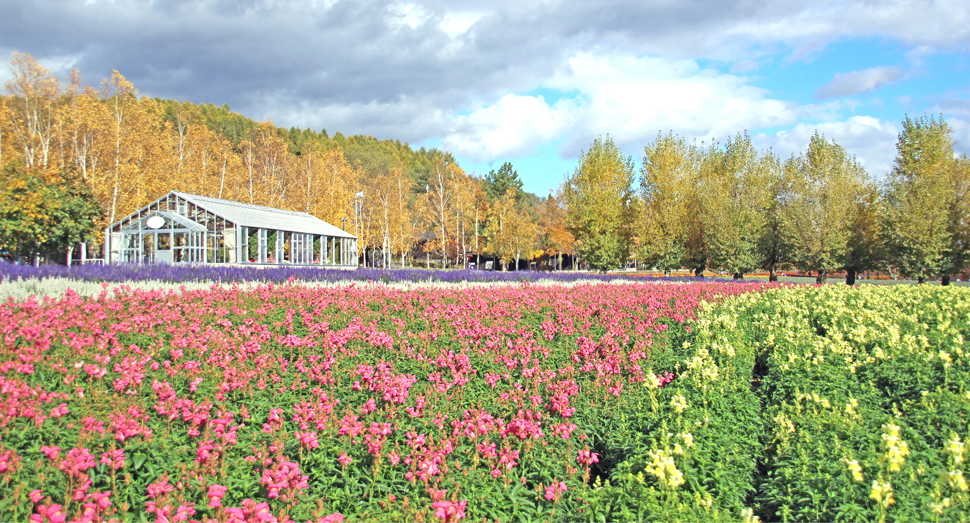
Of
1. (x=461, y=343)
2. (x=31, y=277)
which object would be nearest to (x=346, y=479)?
(x=461, y=343)

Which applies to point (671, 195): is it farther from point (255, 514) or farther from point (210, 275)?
point (255, 514)

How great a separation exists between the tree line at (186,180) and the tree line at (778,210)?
1647cm

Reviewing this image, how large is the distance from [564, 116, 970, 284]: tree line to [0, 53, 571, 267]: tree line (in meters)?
16.5

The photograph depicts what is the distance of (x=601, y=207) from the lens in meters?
30.9

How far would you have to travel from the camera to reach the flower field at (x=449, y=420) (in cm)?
328

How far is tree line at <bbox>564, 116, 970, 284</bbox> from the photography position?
25859 millimetres

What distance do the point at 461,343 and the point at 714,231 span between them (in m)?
26.7

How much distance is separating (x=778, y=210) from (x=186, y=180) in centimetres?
4215

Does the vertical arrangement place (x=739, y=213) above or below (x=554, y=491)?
above

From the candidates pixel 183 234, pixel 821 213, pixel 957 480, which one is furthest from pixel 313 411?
pixel 821 213

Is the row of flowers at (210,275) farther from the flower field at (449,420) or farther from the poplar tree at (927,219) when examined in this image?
the poplar tree at (927,219)

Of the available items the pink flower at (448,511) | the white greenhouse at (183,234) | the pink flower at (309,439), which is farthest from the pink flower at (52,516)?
the white greenhouse at (183,234)

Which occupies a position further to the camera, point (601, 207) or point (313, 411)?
point (601, 207)

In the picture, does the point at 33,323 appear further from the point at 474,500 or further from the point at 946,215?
the point at 946,215
